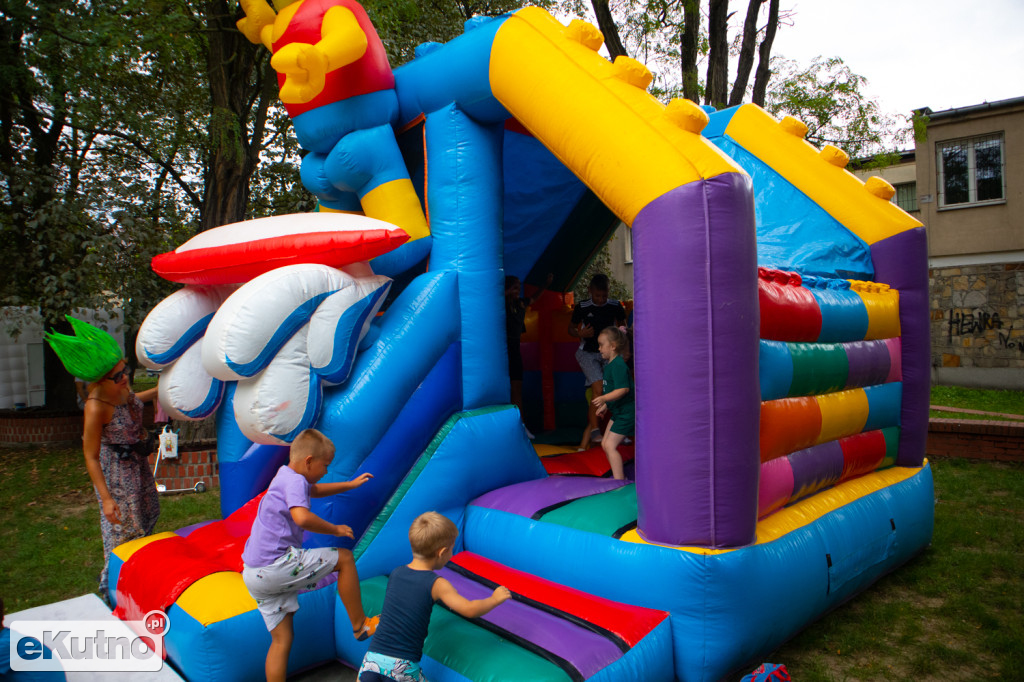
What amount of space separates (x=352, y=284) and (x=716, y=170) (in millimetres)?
1617

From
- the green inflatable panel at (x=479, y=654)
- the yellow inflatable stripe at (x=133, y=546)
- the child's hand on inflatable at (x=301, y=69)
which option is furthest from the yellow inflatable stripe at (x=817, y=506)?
the child's hand on inflatable at (x=301, y=69)

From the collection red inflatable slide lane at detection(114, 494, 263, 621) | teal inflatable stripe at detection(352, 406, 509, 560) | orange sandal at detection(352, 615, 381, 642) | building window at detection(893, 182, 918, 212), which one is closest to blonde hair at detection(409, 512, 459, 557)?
orange sandal at detection(352, 615, 381, 642)

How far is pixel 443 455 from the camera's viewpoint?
3.40m

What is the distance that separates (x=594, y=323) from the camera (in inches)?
199

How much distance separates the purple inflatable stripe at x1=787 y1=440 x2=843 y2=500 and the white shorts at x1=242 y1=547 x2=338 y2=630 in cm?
206

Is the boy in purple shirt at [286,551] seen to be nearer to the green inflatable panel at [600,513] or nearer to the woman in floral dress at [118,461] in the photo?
the green inflatable panel at [600,513]

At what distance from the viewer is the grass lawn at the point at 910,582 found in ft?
10.0

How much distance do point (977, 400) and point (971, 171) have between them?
462 centimetres

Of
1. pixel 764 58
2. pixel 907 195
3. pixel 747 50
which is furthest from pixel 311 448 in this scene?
pixel 907 195

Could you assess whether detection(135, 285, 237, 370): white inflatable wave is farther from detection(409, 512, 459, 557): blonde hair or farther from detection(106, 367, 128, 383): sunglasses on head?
detection(409, 512, 459, 557): blonde hair

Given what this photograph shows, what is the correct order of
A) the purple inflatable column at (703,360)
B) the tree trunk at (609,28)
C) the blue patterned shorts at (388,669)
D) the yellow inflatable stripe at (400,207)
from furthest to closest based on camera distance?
the tree trunk at (609,28) → the yellow inflatable stripe at (400,207) → the purple inflatable column at (703,360) → the blue patterned shorts at (388,669)

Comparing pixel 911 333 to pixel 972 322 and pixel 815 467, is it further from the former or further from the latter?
pixel 972 322

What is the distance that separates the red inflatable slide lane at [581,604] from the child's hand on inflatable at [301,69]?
7.87 ft

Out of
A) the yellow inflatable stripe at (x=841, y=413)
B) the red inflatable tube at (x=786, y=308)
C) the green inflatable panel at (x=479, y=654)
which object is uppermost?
the red inflatable tube at (x=786, y=308)
